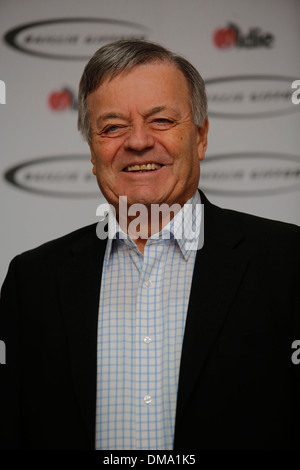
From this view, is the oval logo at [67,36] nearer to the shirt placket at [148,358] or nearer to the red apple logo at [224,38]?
the red apple logo at [224,38]

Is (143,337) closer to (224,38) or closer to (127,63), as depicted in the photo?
(127,63)

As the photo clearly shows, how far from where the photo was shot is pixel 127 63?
5.86 feet

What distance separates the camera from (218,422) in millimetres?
1575

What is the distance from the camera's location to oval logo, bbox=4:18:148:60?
2906mm

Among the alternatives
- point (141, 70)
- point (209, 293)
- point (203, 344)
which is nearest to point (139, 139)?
point (141, 70)

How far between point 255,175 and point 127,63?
1.25 meters

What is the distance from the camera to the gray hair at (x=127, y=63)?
179 cm

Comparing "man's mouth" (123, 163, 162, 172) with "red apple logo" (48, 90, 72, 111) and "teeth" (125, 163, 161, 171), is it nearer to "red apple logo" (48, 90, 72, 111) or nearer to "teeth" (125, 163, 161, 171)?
"teeth" (125, 163, 161, 171)

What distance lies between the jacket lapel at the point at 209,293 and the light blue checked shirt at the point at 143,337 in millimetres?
64

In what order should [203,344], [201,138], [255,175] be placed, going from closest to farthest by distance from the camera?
1. [203,344]
2. [201,138]
3. [255,175]

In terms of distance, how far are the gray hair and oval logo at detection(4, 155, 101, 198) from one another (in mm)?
986

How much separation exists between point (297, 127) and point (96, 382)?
1.76 metres
